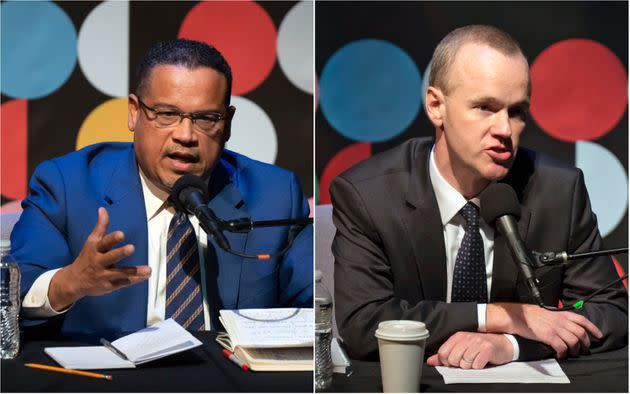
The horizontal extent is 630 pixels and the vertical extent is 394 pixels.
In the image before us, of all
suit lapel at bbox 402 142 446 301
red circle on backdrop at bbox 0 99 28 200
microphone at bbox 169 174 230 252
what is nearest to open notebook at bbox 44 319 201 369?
microphone at bbox 169 174 230 252

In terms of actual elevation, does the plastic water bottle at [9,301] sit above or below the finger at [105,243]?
below

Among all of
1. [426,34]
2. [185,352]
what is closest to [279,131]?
[426,34]

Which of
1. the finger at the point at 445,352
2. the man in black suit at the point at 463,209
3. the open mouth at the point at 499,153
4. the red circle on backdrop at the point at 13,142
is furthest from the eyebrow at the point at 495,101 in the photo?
the red circle on backdrop at the point at 13,142

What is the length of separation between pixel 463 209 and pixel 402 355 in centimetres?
82

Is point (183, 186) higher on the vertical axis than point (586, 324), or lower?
higher

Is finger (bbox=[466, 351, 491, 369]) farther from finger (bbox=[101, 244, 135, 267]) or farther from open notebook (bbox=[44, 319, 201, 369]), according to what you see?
finger (bbox=[101, 244, 135, 267])

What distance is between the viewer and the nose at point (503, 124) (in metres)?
2.07

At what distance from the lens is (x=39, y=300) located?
2041mm

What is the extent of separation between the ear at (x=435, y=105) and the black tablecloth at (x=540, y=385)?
0.84m

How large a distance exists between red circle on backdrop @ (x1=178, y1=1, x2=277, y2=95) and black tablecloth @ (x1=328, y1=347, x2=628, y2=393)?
4.38 ft

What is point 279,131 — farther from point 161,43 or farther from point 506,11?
point 506,11

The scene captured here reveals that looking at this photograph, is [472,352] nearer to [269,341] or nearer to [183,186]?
[269,341]

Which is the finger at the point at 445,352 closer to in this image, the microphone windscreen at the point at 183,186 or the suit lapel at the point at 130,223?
the microphone windscreen at the point at 183,186

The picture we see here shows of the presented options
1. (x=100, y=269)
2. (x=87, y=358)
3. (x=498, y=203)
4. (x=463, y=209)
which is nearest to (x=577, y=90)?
(x=463, y=209)
